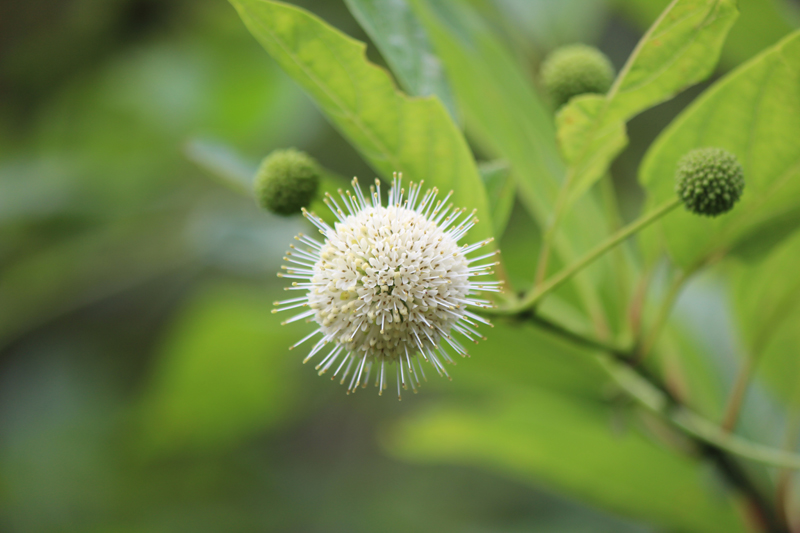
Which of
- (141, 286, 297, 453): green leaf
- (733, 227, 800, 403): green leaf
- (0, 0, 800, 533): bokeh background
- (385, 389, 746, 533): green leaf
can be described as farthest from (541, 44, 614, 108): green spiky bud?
(141, 286, 297, 453): green leaf

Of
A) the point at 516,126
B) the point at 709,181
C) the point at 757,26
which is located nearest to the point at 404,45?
the point at 516,126

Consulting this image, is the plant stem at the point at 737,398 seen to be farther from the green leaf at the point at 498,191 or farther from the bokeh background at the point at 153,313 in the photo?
the bokeh background at the point at 153,313

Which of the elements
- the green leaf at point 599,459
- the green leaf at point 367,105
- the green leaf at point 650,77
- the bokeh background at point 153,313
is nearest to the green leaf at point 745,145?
the green leaf at point 650,77

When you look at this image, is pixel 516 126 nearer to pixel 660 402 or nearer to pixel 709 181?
pixel 709 181

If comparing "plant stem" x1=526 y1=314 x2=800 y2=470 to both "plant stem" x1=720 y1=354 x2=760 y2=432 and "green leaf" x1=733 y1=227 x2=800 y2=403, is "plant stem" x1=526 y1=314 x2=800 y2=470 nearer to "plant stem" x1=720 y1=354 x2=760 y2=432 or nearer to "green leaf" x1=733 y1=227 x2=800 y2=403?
"plant stem" x1=720 y1=354 x2=760 y2=432

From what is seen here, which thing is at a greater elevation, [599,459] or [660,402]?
[660,402]

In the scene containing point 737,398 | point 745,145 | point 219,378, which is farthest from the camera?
point 219,378
